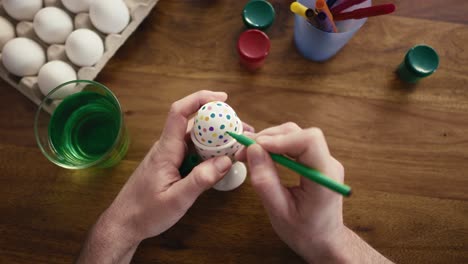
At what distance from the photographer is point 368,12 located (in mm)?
731

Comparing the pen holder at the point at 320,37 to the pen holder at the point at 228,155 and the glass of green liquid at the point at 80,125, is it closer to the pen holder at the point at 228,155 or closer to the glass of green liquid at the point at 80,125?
the pen holder at the point at 228,155

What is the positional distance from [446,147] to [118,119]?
714mm

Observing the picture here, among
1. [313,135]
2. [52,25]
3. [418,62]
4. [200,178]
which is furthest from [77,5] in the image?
[418,62]

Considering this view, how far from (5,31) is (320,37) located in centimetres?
69

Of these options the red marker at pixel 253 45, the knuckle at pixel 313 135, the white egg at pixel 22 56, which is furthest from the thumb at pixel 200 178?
the white egg at pixel 22 56

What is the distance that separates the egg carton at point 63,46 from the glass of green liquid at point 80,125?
2.4 inches

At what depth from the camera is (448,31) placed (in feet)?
2.97

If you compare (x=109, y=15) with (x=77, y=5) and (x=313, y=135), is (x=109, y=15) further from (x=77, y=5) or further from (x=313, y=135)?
(x=313, y=135)

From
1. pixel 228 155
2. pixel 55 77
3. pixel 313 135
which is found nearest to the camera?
pixel 313 135

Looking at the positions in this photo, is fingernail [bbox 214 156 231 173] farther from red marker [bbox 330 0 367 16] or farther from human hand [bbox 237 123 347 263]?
red marker [bbox 330 0 367 16]

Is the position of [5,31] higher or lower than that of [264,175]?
higher

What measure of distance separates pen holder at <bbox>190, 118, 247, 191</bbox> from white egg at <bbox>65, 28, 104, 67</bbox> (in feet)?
1.06

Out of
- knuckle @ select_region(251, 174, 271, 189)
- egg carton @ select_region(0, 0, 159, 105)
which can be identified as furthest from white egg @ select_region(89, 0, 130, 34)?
knuckle @ select_region(251, 174, 271, 189)

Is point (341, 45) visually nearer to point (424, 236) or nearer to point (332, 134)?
point (332, 134)
